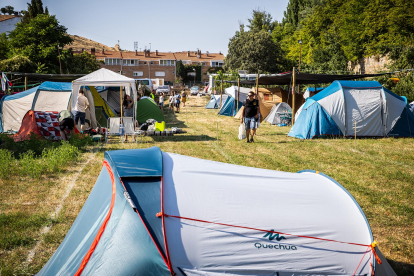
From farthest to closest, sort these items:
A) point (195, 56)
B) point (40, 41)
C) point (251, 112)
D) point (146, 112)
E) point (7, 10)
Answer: point (7, 10)
point (195, 56)
point (40, 41)
point (146, 112)
point (251, 112)

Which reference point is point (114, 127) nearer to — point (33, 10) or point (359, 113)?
point (359, 113)

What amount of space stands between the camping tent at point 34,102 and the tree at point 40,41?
76.3ft

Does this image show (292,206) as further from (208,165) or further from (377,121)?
(377,121)

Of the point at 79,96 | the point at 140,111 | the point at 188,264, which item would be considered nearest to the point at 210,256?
the point at 188,264

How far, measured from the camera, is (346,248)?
2.87 metres

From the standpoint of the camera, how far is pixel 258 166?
745 cm

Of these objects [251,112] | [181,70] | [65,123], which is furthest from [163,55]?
[251,112]

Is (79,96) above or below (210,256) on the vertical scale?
above

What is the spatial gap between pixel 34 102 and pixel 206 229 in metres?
11.8

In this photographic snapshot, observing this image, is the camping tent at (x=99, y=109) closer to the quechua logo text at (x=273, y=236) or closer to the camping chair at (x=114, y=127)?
the camping chair at (x=114, y=127)

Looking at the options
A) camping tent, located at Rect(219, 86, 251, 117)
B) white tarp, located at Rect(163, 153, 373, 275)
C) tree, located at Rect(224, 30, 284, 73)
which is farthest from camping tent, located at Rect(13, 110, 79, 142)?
tree, located at Rect(224, 30, 284, 73)

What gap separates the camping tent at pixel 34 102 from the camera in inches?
483

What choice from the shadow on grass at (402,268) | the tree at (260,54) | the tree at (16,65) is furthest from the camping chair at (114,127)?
the tree at (260,54)

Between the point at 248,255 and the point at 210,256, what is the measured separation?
0.34 meters
